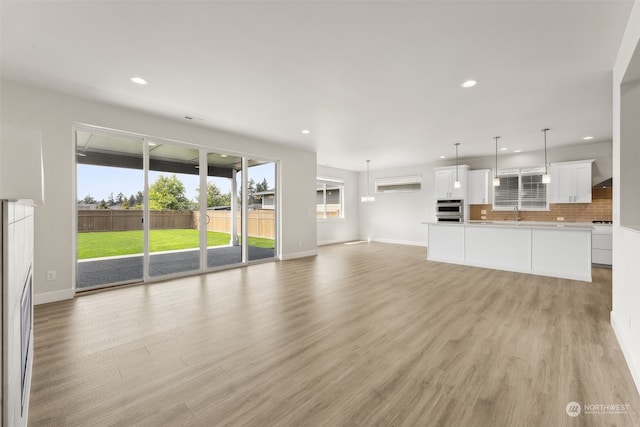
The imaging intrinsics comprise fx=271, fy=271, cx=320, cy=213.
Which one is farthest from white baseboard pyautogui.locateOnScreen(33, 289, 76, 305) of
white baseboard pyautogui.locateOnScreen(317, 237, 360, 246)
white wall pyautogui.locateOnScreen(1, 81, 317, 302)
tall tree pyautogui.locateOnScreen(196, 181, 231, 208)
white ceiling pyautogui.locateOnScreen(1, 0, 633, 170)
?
white baseboard pyautogui.locateOnScreen(317, 237, 360, 246)

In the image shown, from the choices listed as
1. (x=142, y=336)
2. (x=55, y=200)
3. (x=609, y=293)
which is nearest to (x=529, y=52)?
(x=609, y=293)

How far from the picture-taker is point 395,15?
227 centimetres

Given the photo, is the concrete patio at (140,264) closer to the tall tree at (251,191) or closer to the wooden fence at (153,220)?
the wooden fence at (153,220)

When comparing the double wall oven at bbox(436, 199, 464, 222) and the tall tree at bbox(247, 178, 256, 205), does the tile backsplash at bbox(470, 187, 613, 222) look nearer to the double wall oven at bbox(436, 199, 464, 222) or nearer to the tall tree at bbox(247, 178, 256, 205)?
the double wall oven at bbox(436, 199, 464, 222)

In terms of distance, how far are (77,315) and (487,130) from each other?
7.22 meters

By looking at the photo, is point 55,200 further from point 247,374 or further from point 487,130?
point 487,130

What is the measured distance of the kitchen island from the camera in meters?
4.81

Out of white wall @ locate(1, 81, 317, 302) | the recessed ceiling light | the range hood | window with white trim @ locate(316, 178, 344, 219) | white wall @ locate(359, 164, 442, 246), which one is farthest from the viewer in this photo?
window with white trim @ locate(316, 178, 344, 219)

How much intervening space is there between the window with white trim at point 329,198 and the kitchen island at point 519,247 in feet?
13.7

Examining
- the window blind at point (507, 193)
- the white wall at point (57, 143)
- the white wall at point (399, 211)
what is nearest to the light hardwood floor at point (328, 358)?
the white wall at point (57, 143)

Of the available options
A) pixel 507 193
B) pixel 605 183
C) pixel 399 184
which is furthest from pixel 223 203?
pixel 605 183

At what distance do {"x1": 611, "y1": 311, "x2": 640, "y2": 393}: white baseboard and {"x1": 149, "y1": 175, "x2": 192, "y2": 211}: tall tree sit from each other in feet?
19.5

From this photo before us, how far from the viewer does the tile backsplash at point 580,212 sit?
251 inches

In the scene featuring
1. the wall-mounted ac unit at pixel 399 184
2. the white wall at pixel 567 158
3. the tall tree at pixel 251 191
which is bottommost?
the tall tree at pixel 251 191
